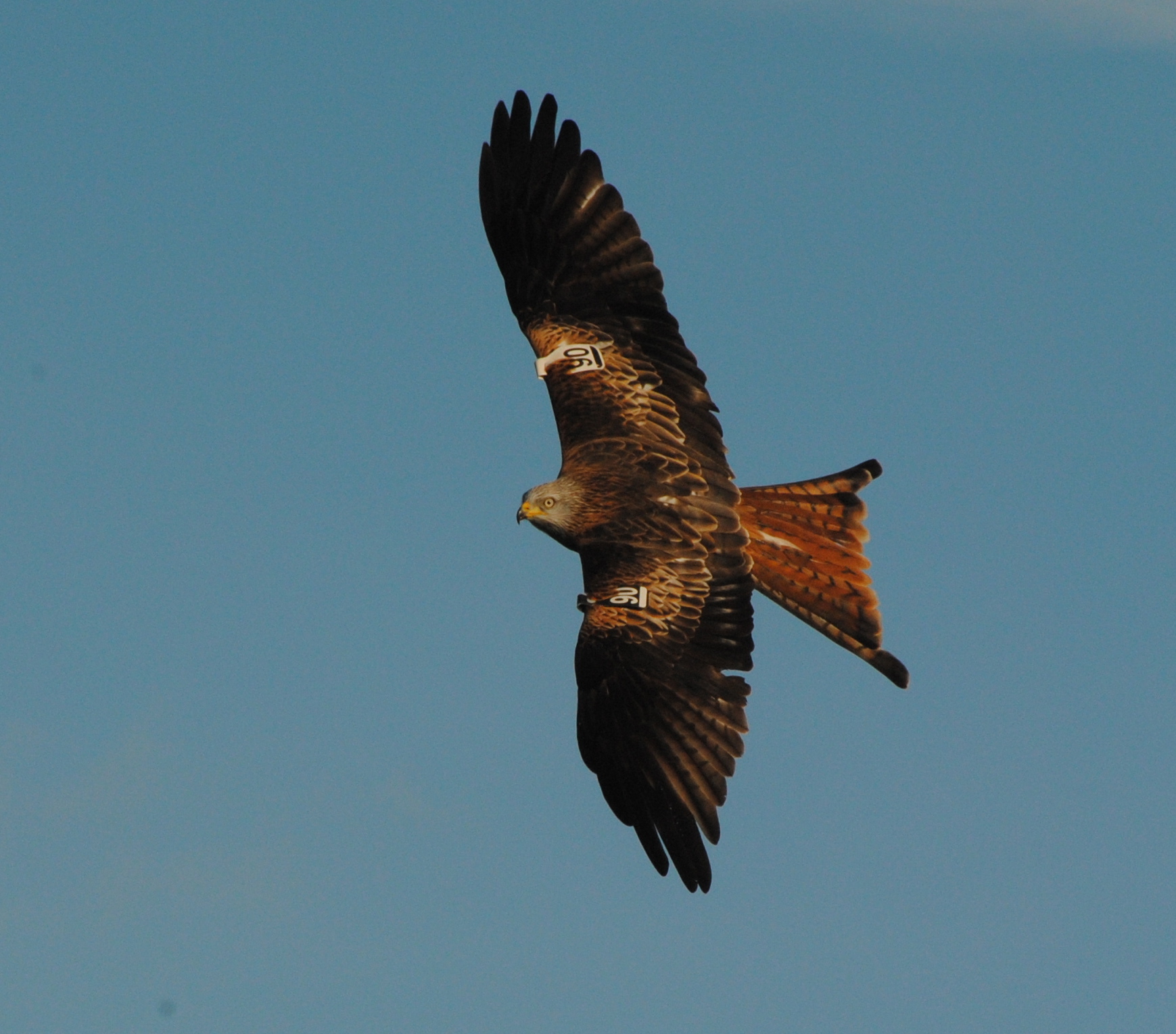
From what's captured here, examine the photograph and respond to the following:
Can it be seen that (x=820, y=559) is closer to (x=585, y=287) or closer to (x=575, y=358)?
(x=575, y=358)

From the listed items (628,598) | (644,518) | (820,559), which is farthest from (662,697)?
(820,559)

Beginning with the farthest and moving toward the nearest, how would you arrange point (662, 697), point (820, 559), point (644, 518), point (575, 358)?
point (575, 358)
point (820, 559)
point (644, 518)
point (662, 697)

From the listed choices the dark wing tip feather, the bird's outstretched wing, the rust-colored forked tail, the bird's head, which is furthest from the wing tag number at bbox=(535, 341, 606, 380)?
the dark wing tip feather

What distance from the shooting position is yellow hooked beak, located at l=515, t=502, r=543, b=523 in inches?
509

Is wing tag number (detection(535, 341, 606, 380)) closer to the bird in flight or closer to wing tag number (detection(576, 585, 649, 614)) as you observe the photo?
the bird in flight

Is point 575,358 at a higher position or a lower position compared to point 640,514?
higher

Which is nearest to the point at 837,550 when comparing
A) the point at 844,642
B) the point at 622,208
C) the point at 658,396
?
the point at 844,642

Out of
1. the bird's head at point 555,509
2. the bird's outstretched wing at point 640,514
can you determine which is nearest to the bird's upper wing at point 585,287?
the bird's outstretched wing at point 640,514

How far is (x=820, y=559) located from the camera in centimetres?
1338

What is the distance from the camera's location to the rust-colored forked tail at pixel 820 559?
13.3 meters

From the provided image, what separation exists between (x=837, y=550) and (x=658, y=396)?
1.56 metres

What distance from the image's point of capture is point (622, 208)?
44.4 ft

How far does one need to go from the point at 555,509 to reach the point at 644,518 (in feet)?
1.86

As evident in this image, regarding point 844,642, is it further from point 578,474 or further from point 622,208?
point 622,208
